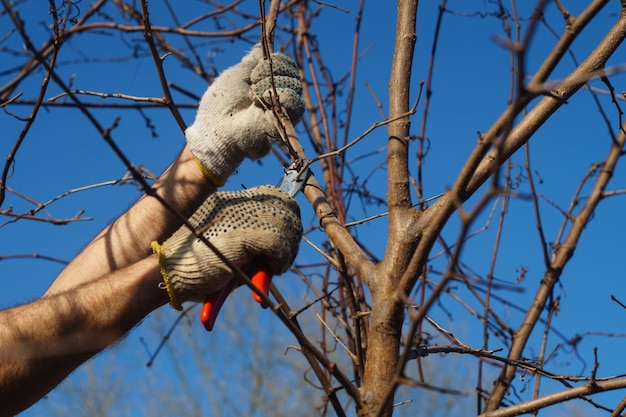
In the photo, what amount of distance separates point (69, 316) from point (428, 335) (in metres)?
1.36

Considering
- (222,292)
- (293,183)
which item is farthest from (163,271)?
(293,183)

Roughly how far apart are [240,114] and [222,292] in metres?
0.57

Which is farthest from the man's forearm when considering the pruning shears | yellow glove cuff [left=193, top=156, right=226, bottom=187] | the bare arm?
the pruning shears

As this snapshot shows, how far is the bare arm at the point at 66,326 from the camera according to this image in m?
1.89

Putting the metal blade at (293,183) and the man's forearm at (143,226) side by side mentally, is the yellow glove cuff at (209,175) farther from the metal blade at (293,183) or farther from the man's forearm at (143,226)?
the metal blade at (293,183)

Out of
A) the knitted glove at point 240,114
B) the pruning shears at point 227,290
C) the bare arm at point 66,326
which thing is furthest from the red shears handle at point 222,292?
the knitted glove at point 240,114

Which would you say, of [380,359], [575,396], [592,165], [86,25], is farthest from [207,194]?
[592,165]

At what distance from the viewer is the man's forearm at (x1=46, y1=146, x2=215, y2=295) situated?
229 centimetres

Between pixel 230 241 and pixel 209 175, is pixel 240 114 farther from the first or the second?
pixel 230 241

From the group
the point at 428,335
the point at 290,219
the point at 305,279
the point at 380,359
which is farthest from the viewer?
the point at 305,279

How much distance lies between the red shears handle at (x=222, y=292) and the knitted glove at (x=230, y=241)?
0.02 meters

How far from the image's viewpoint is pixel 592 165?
3.36 meters

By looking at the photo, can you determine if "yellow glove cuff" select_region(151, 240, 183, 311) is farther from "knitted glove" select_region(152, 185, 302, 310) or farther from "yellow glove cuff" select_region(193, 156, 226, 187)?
"yellow glove cuff" select_region(193, 156, 226, 187)

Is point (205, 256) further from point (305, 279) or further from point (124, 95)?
point (305, 279)
